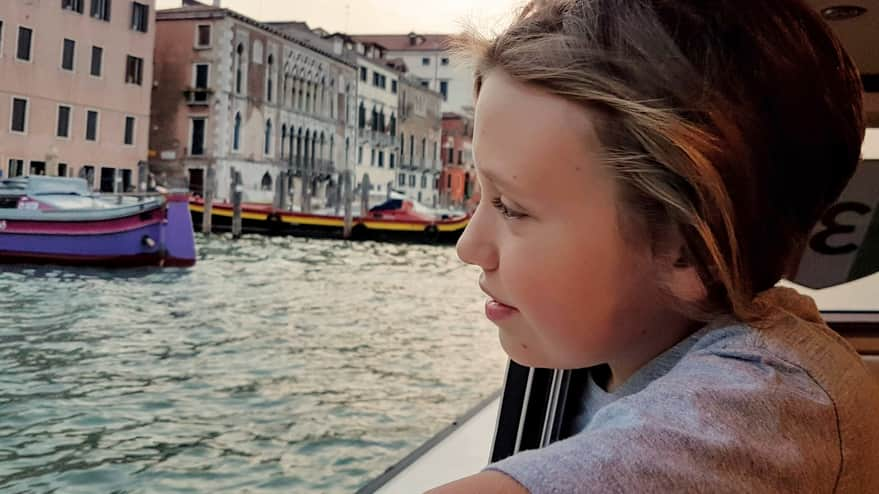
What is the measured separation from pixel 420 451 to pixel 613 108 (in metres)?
0.79

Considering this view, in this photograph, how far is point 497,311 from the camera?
0.24 m

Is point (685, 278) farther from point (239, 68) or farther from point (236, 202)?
point (239, 68)

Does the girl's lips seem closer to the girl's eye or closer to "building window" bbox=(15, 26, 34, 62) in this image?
the girl's eye

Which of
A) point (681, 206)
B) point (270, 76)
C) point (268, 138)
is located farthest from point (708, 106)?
point (268, 138)

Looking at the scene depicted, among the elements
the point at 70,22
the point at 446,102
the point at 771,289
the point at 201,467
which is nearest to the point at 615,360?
the point at 771,289

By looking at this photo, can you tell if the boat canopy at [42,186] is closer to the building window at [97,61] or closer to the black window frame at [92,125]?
the black window frame at [92,125]

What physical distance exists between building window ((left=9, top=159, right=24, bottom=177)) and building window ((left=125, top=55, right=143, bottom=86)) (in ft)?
3.94

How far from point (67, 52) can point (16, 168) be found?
0.72 m

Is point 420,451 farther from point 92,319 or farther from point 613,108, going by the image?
point 92,319

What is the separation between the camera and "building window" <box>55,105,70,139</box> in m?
4.20

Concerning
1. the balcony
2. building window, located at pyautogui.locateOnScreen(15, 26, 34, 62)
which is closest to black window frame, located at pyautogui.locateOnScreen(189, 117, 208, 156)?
the balcony

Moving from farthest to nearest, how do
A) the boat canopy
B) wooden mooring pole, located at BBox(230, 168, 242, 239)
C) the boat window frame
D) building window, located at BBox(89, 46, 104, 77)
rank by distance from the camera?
wooden mooring pole, located at BBox(230, 168, 242, 239) → building window, located at BBox(89, 46, 104, 77) → the boat canopy → the boat window frame

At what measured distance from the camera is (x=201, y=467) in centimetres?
271

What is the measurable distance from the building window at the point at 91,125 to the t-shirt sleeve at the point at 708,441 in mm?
4730
